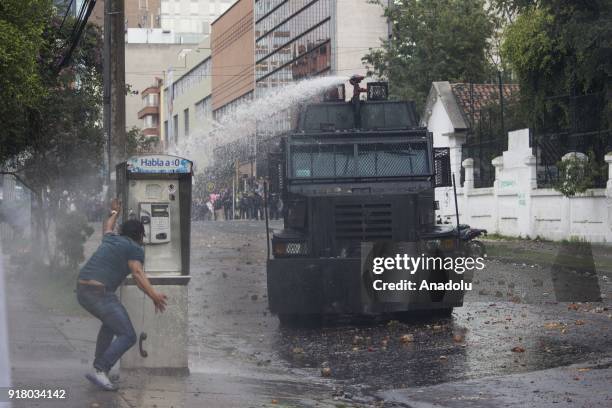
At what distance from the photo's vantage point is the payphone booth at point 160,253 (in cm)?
1098

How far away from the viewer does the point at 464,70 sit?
50.7 m

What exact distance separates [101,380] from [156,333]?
1360mm

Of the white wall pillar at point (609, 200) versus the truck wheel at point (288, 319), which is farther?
the white wall pillar at point (609, 200)

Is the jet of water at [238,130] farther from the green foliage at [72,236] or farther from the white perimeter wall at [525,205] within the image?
the green foliage at [72,236]

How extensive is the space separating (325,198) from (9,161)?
30.4 ft

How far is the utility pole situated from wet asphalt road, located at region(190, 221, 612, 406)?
113 inches

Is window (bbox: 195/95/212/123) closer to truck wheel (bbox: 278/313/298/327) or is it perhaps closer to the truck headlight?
truck wheel (bbox: 278/313/298/327)

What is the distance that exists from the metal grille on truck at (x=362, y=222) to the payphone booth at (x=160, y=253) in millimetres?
2837

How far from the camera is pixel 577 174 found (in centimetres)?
2856

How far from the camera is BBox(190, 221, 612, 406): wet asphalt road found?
11352mm

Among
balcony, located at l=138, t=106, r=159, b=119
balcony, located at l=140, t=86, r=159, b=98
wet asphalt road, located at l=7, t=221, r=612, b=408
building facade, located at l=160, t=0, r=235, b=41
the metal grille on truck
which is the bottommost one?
wet asphalt road, located at l=7, t=221, r=612, b=408

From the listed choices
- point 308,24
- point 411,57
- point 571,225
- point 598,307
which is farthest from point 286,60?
point 598,307

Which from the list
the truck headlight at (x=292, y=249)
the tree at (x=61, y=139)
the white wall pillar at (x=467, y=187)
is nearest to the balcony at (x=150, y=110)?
the white wall pillar at (x=467, y=187)

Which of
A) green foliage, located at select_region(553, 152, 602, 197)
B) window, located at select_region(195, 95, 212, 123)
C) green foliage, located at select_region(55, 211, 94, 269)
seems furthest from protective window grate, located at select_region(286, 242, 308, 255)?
window, located at select_region(195, 95, 212, 123)
